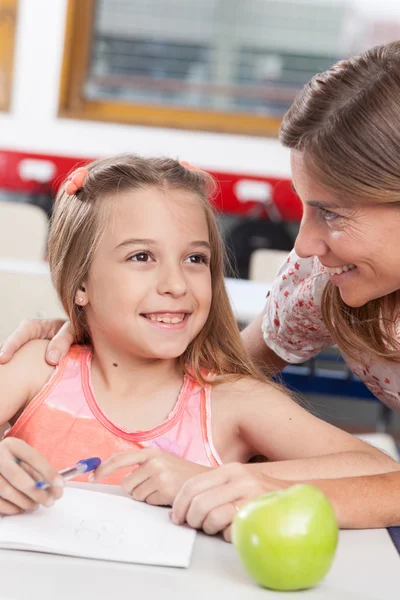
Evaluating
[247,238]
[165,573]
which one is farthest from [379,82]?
[247,238]

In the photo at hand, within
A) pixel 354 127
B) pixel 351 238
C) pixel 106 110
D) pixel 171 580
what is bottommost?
pixel 106 110

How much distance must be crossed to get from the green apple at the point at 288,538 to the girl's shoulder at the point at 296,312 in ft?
2.19

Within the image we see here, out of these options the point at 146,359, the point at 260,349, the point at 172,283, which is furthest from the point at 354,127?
the point at 260,349

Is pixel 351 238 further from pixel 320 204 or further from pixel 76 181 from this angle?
pixel 76 181

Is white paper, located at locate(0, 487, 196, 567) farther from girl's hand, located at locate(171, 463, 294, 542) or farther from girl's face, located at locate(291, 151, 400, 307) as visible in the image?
girl's face, located at locate(291, 151, 400, 307)

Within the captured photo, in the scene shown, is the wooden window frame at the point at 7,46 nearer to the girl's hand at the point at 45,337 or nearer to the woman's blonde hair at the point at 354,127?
the girl's hand at the point at 45,337

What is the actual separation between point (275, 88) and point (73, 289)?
3.36 metres

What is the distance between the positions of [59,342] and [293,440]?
0.38 metres

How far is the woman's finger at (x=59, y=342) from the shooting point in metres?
1.30

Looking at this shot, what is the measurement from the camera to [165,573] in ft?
2.68

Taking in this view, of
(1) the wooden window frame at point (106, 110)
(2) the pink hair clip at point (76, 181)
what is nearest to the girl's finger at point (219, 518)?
(2) the pink hair clip at point (76, 181)

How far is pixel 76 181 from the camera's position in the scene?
1.36 m

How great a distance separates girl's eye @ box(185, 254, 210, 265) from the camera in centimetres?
130

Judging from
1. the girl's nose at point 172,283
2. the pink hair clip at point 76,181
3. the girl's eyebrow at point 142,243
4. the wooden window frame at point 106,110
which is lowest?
the wooden window frame at point 106,110
